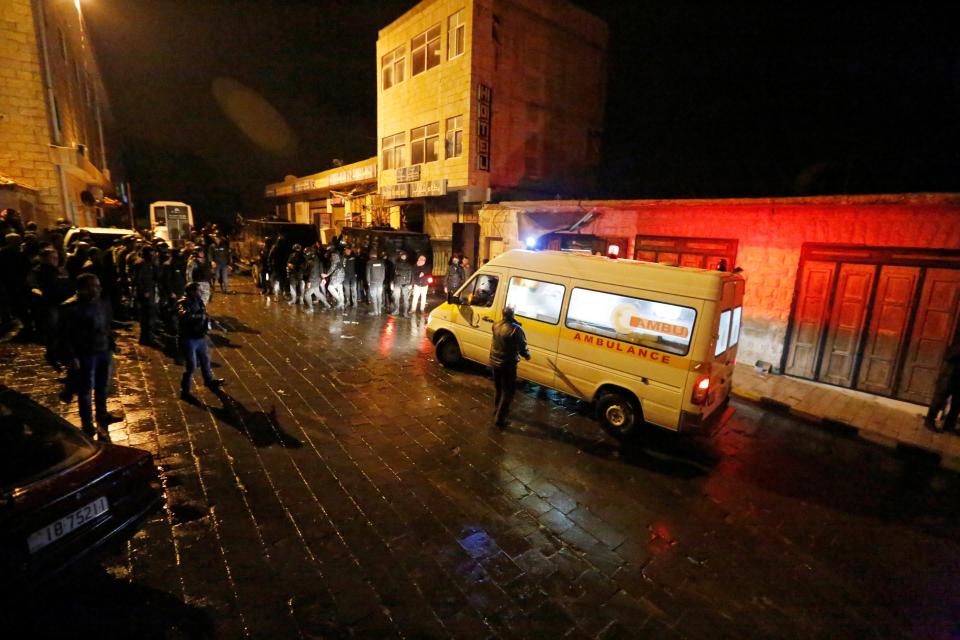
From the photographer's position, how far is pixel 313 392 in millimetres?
7090

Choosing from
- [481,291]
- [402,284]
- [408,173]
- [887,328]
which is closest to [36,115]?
[408,173]

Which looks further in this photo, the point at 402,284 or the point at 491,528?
the point at 402,284

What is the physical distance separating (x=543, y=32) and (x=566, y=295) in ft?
50.7

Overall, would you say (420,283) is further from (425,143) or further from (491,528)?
(491,528)

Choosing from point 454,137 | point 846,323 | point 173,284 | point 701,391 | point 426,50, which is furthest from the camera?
point 426,50

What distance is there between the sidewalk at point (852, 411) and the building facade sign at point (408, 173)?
1462 centimetres

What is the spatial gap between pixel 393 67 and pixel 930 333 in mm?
20711

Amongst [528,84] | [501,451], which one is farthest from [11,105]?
[501,451]

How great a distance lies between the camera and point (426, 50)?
17.8 metres

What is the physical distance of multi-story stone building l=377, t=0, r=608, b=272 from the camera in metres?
16.2

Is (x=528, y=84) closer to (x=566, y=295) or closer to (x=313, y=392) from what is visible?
(x=566, y=295)

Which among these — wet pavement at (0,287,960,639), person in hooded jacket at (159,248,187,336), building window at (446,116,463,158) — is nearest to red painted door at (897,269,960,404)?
wet pavement at (0,287,960,639)

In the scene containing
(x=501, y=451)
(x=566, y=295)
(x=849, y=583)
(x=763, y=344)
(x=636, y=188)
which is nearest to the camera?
(x=849, y=583)

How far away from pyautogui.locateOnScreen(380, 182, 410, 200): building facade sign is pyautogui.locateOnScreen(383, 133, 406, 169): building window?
108 centimetres
